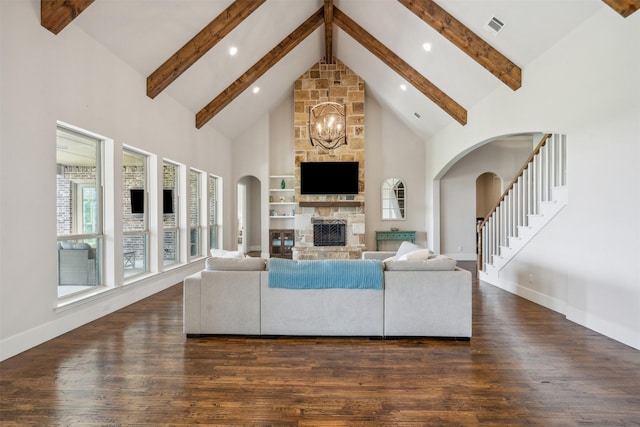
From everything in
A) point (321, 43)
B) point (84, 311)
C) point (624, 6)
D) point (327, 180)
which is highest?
point (321, 43)

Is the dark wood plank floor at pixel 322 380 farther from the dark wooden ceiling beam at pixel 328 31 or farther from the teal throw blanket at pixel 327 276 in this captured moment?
the dark wooden ceiling beam at pixel 328 31

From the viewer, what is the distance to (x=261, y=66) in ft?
23.2

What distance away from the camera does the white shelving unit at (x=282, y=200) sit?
9844mm

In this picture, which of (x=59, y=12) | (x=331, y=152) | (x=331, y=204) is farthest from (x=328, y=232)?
(x=59, y=12)

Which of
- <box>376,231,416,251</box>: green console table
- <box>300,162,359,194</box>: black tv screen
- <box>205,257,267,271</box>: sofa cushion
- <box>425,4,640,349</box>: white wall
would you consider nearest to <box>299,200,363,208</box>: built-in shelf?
<box>300,162,359,194</box>: black tv screen

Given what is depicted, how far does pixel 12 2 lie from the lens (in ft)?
10.1

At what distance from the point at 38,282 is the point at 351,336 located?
3.04m

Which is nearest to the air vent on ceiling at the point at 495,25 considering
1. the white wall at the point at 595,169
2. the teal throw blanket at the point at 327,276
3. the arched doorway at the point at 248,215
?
the white wall at the point at 595,169

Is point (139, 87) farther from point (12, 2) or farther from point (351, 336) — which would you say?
point (351, 336)

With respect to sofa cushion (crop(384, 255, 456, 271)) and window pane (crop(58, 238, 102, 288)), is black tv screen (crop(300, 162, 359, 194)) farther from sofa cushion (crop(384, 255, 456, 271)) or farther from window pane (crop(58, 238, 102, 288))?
sofa cushion (crop(384, 255, 456, 271))

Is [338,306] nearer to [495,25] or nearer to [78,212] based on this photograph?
[78,212]

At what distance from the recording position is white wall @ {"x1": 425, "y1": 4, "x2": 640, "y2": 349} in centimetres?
327

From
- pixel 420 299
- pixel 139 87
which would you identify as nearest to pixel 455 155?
pixel 420 299

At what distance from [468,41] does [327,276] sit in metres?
3.91
